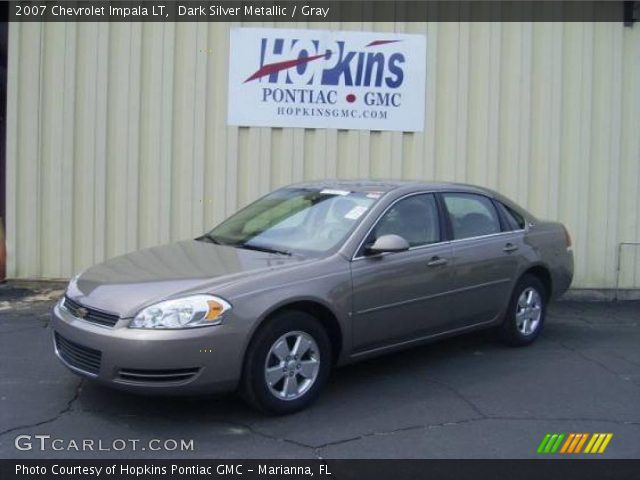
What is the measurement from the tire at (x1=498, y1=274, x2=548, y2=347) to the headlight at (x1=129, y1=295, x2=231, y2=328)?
3102 mm

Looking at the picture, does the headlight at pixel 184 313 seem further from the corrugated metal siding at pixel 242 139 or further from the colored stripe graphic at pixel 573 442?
the corrugated metal siding at pixel 242 139

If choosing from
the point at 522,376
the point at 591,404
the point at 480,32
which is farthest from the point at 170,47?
the point at 591,404

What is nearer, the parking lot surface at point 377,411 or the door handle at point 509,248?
the parking lot surface at point 377,411

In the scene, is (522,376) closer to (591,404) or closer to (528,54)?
(591,404)

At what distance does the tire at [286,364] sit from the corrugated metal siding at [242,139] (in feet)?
14.6

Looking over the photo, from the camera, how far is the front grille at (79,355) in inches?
179

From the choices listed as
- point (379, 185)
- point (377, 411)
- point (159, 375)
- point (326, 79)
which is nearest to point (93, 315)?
point (159, 375)

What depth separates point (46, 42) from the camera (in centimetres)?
880

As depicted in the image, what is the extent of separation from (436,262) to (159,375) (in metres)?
2.38

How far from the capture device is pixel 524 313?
6.77 meters

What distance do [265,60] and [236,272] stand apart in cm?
482
